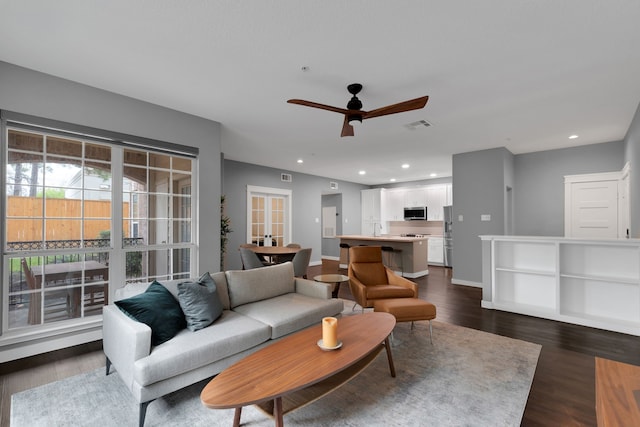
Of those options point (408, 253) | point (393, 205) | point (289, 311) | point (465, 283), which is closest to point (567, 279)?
point (465, 283)

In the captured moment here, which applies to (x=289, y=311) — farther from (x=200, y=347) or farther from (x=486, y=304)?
(x=486, y=304)

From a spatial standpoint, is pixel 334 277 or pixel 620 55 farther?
pixel 334 277

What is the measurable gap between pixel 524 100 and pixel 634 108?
5.28ft

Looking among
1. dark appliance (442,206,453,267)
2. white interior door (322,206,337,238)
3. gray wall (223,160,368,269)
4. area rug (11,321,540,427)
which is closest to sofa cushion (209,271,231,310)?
area rug (11,321,540,427)

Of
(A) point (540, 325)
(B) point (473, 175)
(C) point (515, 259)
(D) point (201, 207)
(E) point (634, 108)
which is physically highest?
(E) point (634, 108)

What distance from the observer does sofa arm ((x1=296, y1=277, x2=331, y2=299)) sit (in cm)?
334

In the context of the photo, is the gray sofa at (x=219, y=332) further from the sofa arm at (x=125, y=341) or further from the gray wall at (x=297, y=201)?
the gray wall at (x=297, y=201)

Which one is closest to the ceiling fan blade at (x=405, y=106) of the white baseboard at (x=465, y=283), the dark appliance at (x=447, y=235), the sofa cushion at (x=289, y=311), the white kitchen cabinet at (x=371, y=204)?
the sofa cushion at (x=289, y=311)

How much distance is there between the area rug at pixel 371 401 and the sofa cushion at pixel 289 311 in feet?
2.23

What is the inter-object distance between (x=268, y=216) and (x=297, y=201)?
101 centimetres

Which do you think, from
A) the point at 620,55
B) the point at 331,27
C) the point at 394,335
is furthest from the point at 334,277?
the point at 620,55

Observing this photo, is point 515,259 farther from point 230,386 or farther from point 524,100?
point 230,386

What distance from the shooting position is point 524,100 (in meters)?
3.54

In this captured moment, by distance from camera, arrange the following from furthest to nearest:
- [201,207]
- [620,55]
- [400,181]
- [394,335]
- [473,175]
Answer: [400,181] < [473,175] < [201,207] < [394,335] < [620,55]
